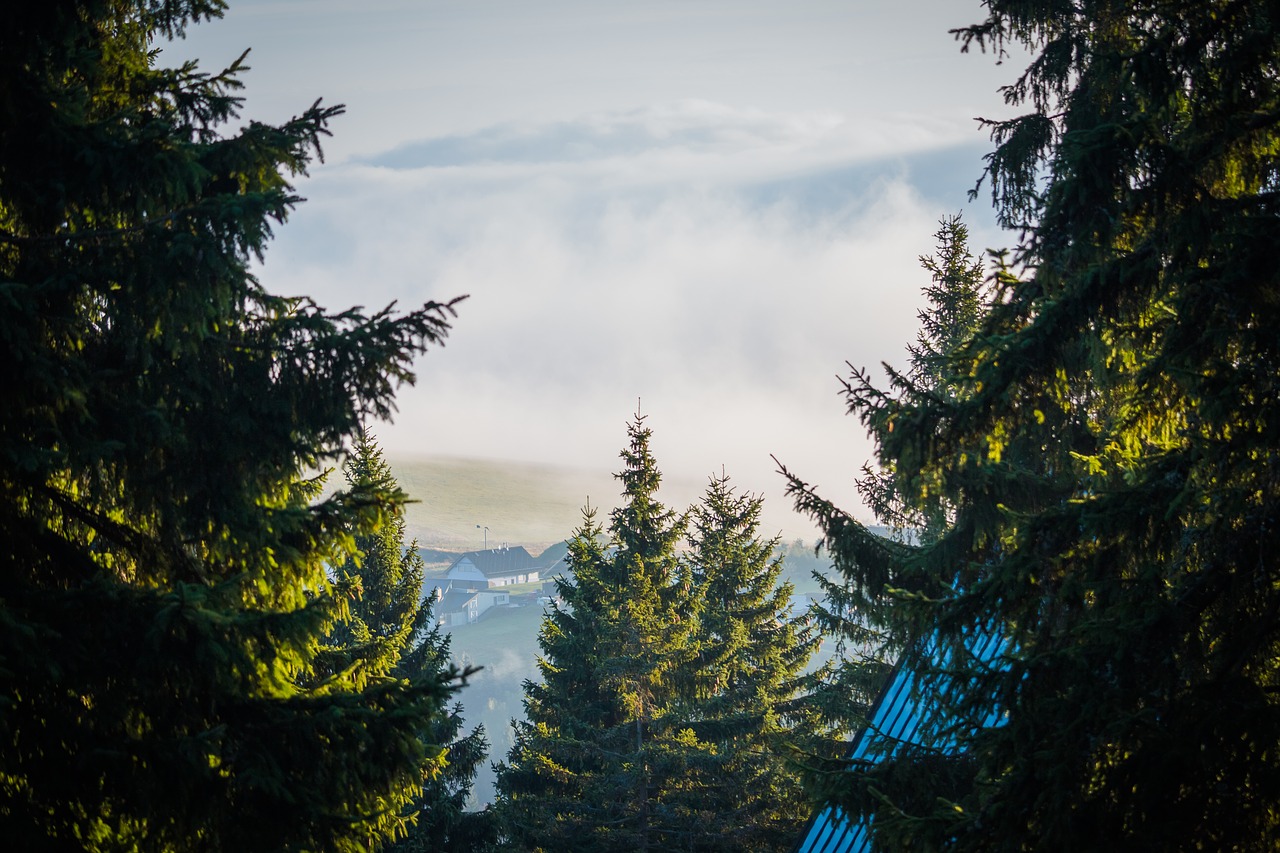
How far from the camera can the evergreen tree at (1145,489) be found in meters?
4.78

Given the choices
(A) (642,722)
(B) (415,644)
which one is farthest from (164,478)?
(A) (642,722)

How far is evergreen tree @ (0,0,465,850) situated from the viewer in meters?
4.87

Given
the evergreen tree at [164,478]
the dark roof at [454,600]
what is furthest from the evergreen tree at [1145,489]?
the dark roof at [454,600]

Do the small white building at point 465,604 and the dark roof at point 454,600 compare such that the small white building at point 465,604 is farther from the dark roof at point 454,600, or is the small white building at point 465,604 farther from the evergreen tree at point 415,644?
the evergreen tree at point 415,644

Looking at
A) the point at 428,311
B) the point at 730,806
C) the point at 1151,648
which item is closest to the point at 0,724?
the point at 428,311

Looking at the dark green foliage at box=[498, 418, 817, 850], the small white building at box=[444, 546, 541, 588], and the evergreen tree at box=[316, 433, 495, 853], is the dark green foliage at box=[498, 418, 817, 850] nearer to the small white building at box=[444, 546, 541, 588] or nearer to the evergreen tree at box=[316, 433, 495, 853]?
the evergreen tree at box=[316, 433, 495, 853]

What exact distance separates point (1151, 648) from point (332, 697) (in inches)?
189

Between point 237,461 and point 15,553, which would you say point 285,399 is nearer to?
point 237,461

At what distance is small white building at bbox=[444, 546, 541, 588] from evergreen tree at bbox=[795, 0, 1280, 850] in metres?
104

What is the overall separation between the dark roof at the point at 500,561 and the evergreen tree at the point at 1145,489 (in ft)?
348

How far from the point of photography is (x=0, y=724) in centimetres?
410

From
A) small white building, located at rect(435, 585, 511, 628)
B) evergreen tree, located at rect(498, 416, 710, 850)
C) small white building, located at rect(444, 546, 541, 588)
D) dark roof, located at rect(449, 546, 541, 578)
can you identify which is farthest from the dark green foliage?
dark roof, located at rect(449, 546, 541, 578)

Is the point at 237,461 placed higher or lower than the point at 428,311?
lower

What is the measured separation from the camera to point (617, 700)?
2123cm
